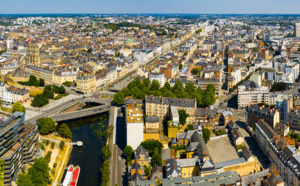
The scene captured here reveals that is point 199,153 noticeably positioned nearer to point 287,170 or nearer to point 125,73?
point 287,170

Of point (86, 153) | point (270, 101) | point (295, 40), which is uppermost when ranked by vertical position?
point (295, 40)

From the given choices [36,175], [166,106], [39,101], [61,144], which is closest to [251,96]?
[166,106]

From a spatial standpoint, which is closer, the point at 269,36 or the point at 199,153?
the point at 199,153

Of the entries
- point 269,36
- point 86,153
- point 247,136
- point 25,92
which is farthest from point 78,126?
point 269,36

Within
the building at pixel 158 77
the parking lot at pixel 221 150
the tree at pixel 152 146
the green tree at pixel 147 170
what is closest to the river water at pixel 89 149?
the green tree at pixel 147 170

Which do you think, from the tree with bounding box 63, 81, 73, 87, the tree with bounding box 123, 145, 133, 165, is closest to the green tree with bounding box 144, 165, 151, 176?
the tree with bounding box 123, 145, 133, 165

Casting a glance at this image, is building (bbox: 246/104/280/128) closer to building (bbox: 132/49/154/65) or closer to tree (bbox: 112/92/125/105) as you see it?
tree (bbox: 112/92/125/105)

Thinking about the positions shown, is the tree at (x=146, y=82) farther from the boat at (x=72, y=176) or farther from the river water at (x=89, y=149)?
the boat at (x=72, y=176)
